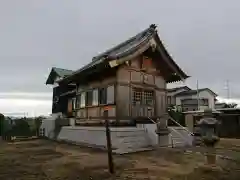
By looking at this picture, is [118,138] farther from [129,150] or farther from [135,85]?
[135,85]

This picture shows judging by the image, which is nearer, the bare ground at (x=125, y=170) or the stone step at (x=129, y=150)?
the bare ground at (x=125, y=170)

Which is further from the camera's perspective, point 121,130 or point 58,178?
point 121,130

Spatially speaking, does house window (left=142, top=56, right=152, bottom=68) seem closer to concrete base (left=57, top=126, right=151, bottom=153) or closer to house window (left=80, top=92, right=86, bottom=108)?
concrete base (left=57, top=126, right=151, bottom=153)

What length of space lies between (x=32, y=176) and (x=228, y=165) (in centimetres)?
693

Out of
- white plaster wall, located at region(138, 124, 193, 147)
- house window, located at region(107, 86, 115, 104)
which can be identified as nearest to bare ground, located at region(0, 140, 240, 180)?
white plaster wall, located at region(138, 124, 193, 147)

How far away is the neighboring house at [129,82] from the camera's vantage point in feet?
46.7

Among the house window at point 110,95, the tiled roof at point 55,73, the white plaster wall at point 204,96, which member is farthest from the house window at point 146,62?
the white plaster wall at point 204,96

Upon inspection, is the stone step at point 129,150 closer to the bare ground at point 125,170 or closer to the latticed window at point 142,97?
the bare ground at point 125,170

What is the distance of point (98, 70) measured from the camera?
49.0 ft

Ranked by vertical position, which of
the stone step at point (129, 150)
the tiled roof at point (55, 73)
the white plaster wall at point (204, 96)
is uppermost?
the tiled roof at point (55, 73)

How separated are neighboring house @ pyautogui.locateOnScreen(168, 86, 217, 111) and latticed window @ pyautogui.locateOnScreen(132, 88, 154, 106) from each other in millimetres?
22859

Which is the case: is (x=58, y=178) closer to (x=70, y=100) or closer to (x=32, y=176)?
(x=32, y=176)

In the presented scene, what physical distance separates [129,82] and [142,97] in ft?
5.16

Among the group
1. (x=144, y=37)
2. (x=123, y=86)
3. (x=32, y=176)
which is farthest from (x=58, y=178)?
(x=144, y=37)
